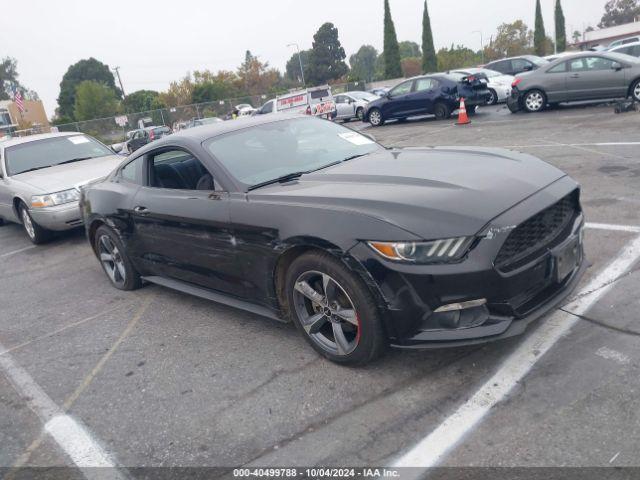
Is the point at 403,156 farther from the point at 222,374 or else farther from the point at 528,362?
the point at 222,374

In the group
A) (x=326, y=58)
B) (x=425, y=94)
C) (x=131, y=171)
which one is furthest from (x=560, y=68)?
(x=326, y=58)

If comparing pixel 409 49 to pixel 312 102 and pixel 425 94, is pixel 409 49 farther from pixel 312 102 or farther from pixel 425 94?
pixel 425 94

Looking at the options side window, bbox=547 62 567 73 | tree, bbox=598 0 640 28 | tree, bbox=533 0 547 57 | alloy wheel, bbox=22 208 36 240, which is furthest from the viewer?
tree, bbox=598 0 640 28

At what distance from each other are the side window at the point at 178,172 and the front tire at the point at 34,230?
4.07 m

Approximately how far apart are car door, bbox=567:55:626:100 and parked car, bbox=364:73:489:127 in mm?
3018

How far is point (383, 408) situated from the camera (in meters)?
3.13

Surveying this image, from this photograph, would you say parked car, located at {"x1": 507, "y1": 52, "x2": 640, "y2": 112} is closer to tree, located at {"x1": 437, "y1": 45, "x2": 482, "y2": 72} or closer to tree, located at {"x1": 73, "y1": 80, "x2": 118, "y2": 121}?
tree, located at {"x1": 437, "y1": 45, "x2": 482, "y2": 72}

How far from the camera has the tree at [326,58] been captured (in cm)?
8700

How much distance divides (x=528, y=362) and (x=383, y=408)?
0.95 metres

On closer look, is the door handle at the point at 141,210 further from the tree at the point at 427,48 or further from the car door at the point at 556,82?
the tree at the point at 427,48

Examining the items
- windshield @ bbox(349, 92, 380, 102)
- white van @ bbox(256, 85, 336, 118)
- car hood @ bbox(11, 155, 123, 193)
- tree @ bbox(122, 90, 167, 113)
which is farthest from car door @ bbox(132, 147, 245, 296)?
tree @ bbox(122, 90, 167, 113)

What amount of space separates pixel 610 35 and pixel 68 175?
270 ft

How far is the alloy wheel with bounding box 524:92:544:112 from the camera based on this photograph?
15031mm

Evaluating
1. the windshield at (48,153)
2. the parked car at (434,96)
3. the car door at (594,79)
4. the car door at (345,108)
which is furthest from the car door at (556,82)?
the windshield at (48,153)
